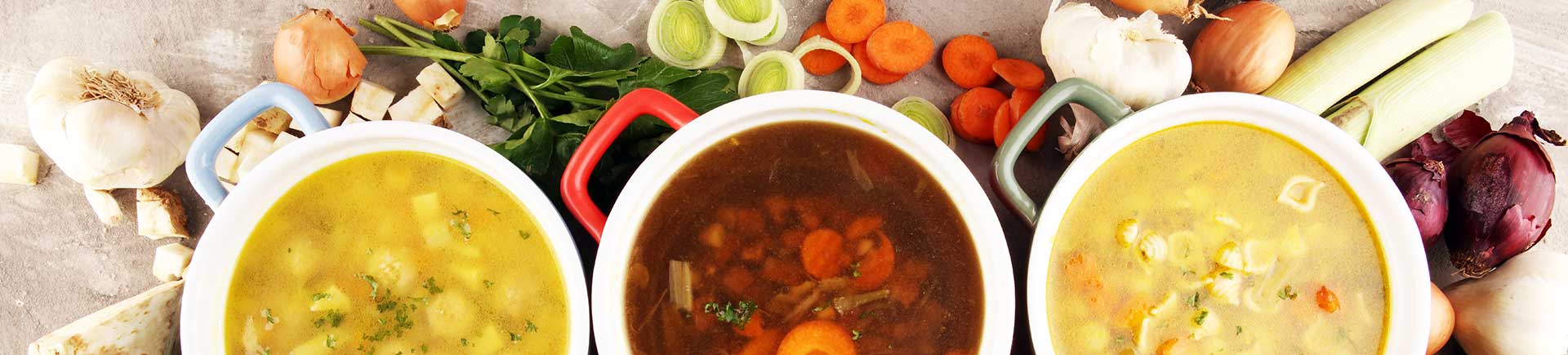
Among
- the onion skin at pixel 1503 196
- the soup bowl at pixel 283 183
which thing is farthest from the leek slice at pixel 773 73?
the onion skin at pixel 1503 196

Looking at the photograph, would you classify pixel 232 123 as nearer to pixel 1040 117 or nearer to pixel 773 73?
pixel 773 73

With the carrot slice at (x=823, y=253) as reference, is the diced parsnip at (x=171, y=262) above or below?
below

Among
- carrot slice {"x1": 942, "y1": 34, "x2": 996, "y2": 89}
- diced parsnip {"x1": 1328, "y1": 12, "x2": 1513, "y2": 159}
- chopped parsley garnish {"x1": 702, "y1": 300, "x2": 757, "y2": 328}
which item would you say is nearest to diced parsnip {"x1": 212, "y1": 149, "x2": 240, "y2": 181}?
chopped parsley garnish {"x1": 702, "y1": 300, "x2": 757, "y2": 328}

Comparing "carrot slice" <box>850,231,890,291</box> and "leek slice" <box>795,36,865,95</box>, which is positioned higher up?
"leek slice" <box>795,36,865,95</box>

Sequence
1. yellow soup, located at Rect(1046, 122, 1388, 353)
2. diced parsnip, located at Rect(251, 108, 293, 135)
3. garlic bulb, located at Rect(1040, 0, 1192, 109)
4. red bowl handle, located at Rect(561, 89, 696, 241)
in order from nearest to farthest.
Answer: red bowl handle, located at Rect(561, 89, 696, 241) → yellow soup, located at Rect(1046, 122, 1388, 353) → garlic bulb, located at Rect(1040, 0, 1192, 109) → diced parsnip, located at Rect(251, 108, 293, 135)

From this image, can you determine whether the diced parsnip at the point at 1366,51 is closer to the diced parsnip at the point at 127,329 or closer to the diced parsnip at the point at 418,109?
the diced parsnip at the point at 418,109

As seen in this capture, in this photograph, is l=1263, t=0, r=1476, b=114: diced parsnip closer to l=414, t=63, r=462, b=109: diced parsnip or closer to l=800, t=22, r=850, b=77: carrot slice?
l=800, t=22, r=850, b=77: carrot slice

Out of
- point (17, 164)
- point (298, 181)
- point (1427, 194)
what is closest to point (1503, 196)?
point (1427, 194)
